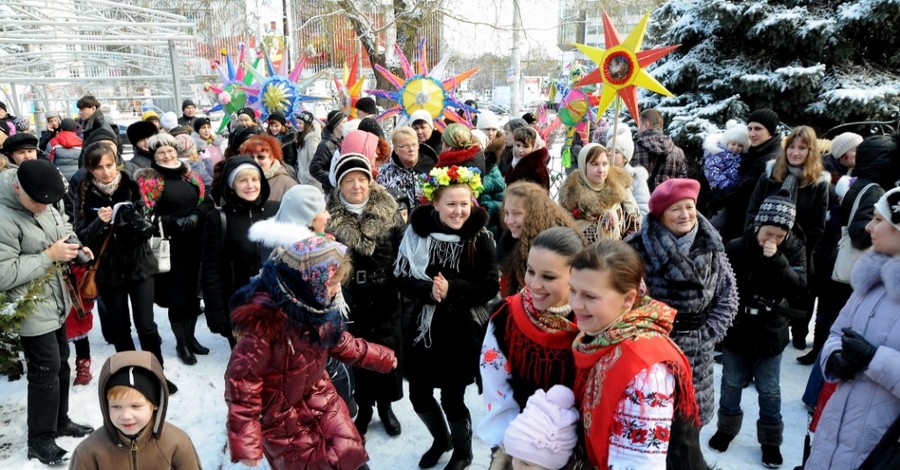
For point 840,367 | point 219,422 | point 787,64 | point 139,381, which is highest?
point 787,64

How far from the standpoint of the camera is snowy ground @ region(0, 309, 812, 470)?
12.7 ft

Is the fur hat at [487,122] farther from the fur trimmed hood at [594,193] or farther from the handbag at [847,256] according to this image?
the handbag at [847,256]

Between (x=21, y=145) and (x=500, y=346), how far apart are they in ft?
18.5

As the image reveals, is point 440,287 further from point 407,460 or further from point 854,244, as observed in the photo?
point 854,244

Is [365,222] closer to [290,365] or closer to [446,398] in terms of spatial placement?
[446,398]

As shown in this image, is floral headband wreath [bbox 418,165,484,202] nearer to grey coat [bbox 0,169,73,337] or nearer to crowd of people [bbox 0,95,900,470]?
crowd of people [bbox 0,95,900,470]

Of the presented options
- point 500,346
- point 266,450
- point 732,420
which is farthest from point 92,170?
point 732,420

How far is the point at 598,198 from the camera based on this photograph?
14.4 ft

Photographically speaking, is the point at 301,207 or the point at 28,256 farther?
the point at 28,256

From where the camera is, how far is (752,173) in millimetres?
5598

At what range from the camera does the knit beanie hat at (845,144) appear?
223 inches

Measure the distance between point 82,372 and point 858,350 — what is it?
17.5 feet

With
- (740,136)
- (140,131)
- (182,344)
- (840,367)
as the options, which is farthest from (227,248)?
(740,136)

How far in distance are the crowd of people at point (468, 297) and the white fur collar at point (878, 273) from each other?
0.04 ft
